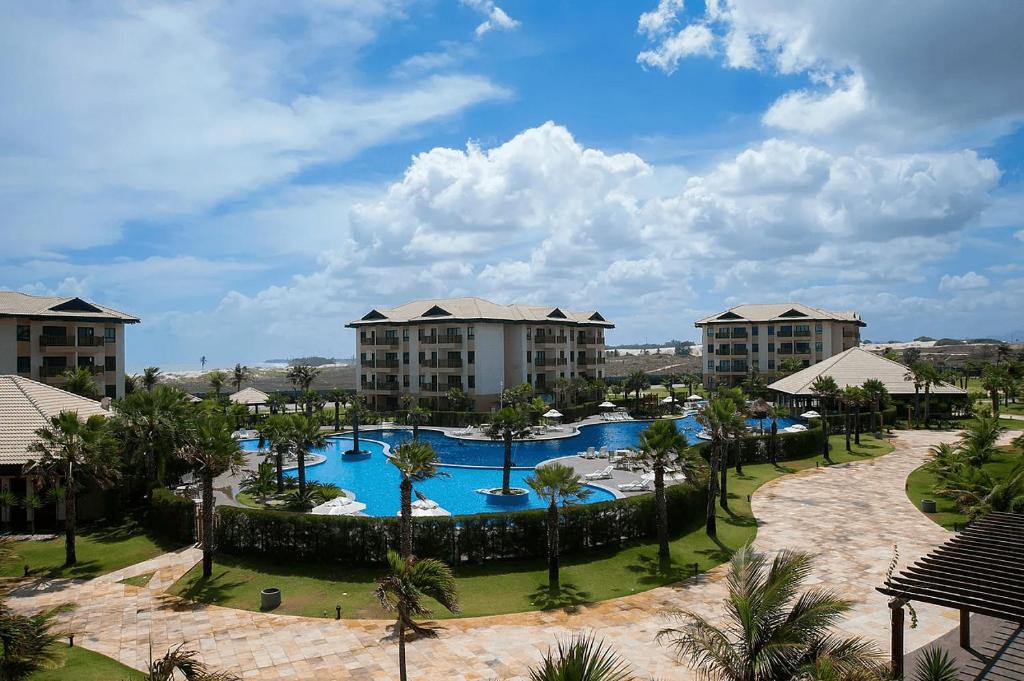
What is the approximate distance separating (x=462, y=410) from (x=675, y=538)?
42634mm

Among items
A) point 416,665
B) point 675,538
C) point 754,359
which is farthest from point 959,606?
point 754,359

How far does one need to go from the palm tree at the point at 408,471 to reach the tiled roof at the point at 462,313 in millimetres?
47897

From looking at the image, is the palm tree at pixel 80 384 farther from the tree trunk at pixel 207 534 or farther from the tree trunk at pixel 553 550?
the tree trunk at pixel 553 550

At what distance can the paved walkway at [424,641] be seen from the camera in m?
15.1

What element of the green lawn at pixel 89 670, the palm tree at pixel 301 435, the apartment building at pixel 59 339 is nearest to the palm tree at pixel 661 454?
the green lawn at pixel 89 670

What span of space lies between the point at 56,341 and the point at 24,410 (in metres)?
23.8

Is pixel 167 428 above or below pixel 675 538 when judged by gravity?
above

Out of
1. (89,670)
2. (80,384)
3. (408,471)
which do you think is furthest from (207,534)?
(80,384)

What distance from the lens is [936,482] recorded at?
31.6m

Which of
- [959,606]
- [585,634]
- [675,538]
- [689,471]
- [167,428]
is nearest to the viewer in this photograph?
[959,606]

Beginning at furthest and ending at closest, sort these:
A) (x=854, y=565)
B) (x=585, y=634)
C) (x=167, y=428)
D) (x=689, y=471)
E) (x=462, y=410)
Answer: (x=462, y=410), (x=167, y=428), (x=689, y=471), (x=854, y=565), (x=585, y=634)

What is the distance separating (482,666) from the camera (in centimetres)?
1490

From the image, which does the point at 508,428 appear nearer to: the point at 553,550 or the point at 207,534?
the point at 553,550

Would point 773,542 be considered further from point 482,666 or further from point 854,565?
point 482,666
